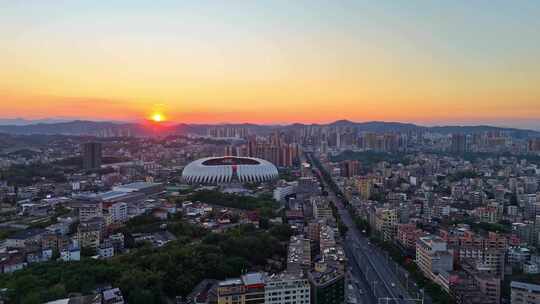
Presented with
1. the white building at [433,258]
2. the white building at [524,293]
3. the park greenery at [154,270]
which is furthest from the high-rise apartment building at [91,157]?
the white building at [524,293]

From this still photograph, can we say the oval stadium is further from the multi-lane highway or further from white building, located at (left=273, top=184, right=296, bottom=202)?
the multi-lane highway

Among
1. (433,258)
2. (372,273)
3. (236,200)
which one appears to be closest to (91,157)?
(236,200)

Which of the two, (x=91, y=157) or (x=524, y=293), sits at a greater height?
(x=91, y=157)

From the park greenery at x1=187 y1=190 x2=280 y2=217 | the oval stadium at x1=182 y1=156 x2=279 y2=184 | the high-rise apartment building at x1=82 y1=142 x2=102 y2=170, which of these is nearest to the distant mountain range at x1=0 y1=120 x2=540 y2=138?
the high-rise apartment building at x1=82 y1=142 x2=102 y2=170

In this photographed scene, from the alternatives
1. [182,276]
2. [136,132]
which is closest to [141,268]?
[182,276]

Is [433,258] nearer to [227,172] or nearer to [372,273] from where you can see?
[372,273]

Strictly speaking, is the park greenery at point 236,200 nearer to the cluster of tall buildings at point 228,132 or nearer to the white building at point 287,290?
the white building at point 287,290
